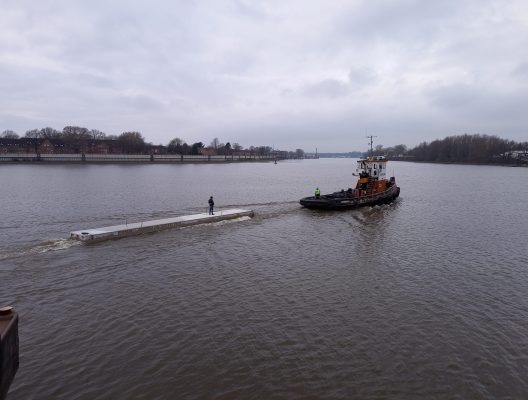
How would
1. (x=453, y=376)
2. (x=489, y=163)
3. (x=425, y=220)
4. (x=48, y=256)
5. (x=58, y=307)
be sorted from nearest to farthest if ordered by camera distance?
(x=453, y=376) → (x=58, y=307) → (x=48, y=256) → (x=425, y=220) → (x=489, y=163)

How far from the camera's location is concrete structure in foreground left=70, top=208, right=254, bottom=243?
2070cm

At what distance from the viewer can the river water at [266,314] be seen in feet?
28.9

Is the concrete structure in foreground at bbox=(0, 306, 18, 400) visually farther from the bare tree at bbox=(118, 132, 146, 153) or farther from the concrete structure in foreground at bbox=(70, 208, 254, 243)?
the bare tree at bbox=(118, 132, 146, 153)

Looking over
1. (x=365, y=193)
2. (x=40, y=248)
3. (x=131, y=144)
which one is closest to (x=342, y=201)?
(x=365, y=193)

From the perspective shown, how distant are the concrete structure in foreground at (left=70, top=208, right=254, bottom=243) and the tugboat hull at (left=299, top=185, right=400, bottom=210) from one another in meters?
7.19

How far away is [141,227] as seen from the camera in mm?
23094

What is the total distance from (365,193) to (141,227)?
25242mm

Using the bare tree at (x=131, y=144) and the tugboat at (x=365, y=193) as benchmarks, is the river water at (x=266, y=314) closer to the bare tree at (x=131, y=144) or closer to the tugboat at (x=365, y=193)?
the tugboat at (x=365, y=193)

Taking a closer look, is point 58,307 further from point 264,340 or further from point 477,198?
point 477,198

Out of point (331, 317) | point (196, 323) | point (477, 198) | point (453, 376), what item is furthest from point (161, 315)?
point (477, 198)

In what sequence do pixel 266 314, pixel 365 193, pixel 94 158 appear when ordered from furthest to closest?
pixel 94 158
pixel 365 193
pixel 266 314

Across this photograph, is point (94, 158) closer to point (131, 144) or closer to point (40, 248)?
point (131, 144)

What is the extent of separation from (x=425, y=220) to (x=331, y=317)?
2218cm

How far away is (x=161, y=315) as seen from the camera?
12023 mm
